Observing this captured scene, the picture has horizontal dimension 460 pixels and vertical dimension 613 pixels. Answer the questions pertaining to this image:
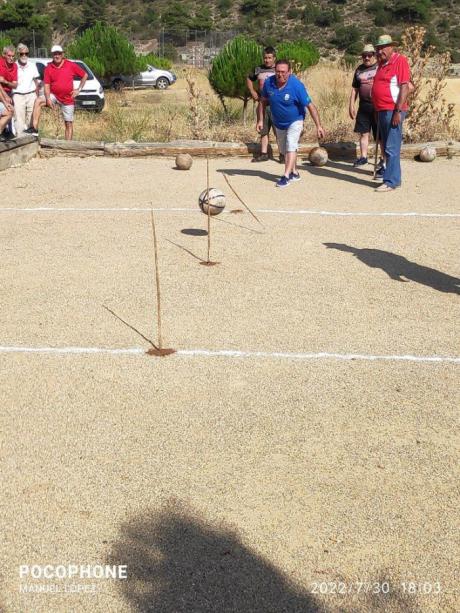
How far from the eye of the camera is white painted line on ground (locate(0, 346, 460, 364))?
18.3ft

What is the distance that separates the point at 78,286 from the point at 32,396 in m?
2.30

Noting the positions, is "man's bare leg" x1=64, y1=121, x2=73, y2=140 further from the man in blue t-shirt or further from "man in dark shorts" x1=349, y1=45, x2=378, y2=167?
"man in dark shorts" x1=349, y1=45, x2=378, y2=167

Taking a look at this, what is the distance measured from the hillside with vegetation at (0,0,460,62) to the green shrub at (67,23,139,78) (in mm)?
27510

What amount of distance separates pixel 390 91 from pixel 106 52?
81.1 ft

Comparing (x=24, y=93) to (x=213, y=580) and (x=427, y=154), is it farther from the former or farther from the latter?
(x=213, y=580)

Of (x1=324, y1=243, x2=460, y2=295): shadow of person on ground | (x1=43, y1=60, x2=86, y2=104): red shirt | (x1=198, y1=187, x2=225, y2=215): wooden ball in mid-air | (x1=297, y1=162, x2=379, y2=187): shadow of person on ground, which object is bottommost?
(x1=297, y1=162, x2=379, y2=187): shadow of person on ground

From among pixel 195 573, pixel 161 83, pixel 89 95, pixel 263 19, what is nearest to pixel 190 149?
pixel 89 95

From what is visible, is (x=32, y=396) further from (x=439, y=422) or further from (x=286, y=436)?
(x=439, y=422)

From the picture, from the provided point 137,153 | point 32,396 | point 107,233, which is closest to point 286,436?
point 32,396

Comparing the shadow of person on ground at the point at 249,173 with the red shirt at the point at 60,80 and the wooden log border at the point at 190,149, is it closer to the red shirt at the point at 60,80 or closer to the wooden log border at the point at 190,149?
the wooden log border at the point at 190,149

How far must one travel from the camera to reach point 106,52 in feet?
109

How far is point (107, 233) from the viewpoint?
902 centimetres

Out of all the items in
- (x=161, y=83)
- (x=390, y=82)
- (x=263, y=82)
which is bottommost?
(x=161, y=83)

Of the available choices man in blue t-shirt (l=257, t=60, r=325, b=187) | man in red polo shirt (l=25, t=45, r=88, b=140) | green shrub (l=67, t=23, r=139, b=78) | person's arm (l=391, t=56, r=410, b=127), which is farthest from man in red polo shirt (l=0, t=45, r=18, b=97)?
green shrub (l=67, t=23, r=139, b=78)
